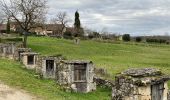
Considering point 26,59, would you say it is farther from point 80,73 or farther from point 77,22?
point 77,22

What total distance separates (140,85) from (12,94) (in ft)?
34.3

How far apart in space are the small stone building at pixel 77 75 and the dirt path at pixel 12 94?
478 centimetres

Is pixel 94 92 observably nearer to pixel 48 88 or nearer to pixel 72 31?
pixel 48 88

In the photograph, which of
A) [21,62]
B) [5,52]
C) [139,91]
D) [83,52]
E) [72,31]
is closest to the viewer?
[139,91]

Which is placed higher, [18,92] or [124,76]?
[124,76]

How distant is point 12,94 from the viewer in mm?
24359

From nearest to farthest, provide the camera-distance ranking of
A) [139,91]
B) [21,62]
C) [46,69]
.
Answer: [139,91] < [46,69] < [21,62]

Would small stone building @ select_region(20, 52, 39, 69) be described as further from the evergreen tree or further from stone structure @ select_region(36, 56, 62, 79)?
the evergreen tree

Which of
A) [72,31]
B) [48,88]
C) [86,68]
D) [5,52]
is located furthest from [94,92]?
[72,31]

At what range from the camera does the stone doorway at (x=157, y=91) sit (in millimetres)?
16984

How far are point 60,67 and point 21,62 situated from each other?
37.0 ft

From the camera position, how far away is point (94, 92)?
96.3 ft

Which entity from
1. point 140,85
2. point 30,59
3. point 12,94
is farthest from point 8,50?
point 140,85

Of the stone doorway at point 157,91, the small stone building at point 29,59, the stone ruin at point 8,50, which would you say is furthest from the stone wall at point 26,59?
the stone doorway at point 157,91
